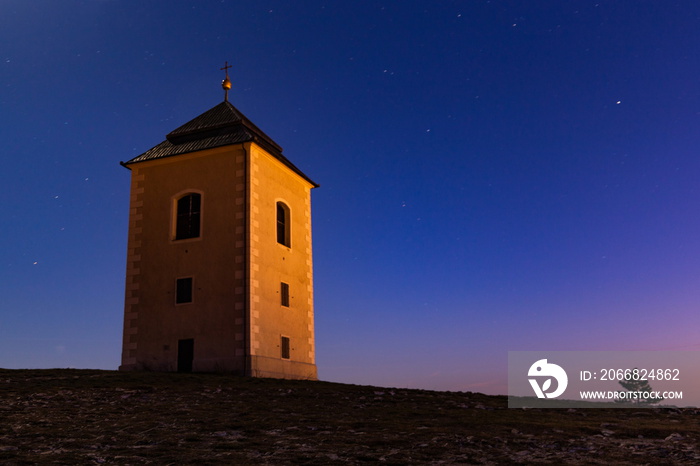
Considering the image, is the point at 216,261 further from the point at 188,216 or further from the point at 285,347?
the point at 285,347

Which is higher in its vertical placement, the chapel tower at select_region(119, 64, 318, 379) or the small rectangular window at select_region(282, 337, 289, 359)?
the chapel tower at select_region(119, 64, 318, 379)

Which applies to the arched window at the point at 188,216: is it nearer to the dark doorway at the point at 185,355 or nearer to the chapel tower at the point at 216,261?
the chapel tower at the point at 216,261

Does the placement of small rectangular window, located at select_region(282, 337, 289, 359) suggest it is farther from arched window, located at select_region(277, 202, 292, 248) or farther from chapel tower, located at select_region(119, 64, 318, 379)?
arched window, located at select_region(277, 202, 292, 248)

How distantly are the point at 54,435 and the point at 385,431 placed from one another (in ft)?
20.1

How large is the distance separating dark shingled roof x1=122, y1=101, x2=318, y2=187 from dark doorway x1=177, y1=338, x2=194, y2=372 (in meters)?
8.10

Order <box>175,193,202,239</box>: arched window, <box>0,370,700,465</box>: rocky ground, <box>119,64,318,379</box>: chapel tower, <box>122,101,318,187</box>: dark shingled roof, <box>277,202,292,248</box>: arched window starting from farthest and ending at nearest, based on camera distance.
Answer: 1. <box>277,202,292,248</box>: arched window
2. <box>122,101,318,187</box>: dark shingled roof
3. <box>175,193,202,239</box>: arched window
4. <box>119,64,318,379</box>: chapel tower
5. <box>0,370,700,465</box>: rocky ground

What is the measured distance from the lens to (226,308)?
2638cm

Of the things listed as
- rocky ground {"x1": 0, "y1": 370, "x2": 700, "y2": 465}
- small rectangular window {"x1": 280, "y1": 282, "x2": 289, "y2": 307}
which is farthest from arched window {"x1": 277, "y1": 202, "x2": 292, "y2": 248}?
rocky ground {"x1": 0, "y1": 370, "x2": 700, "y2": 465}

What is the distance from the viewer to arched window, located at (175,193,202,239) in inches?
1116

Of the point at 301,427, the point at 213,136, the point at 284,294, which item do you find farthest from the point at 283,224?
the point at 301,427

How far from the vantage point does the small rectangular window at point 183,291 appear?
27.2 meters

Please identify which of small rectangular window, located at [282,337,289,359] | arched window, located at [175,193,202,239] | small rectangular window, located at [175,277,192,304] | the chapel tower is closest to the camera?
the chapel tower

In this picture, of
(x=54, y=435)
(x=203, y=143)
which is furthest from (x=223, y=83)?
(x=54, y=435)

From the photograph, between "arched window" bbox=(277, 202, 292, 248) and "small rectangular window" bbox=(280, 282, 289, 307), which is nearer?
"small rectangular window" bbox=(280, 282, 289, 307)
